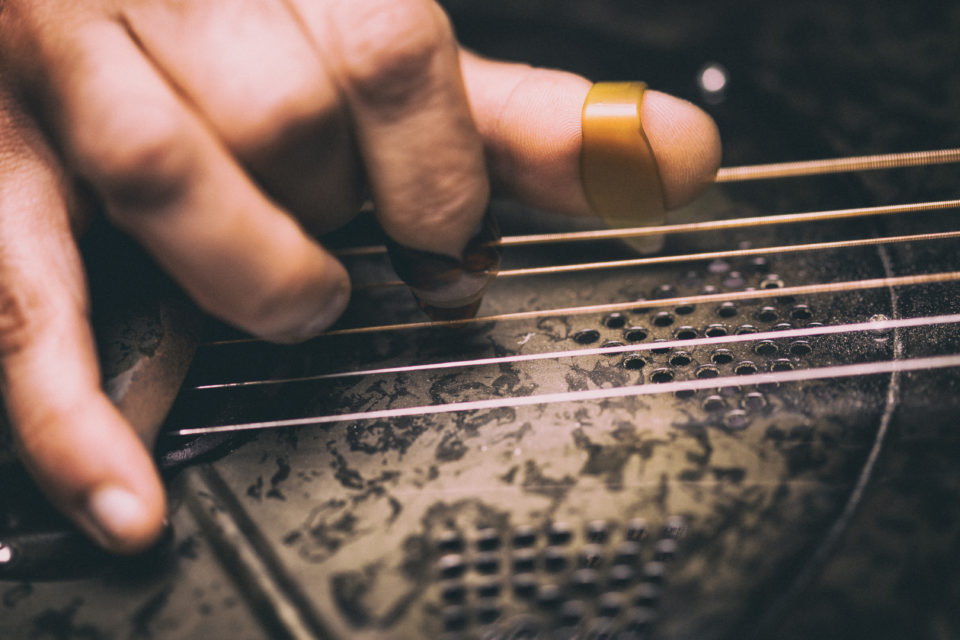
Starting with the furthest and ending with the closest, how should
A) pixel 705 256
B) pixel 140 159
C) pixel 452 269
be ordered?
pixel 705 256, pixel 452 269, pixel 140 159

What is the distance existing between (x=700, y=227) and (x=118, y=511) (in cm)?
53

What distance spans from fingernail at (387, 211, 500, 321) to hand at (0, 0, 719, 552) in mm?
17

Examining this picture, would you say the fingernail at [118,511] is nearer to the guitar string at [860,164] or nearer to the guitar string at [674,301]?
the guitar string at [674,301]

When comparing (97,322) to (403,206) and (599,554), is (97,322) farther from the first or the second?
(599,554)

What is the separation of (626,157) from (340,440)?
1.10 ft

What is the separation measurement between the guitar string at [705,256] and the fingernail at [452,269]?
2.4 inches

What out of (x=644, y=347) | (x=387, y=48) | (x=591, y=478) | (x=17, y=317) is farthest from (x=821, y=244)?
(x=17, y=317)

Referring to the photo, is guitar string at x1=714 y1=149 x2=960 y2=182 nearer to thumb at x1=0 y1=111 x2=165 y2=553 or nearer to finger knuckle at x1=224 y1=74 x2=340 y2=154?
finger knuckle at x1=224 y1=74 x2=340 y2=154

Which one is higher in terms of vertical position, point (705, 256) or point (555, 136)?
point (555, 136)

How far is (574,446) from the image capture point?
0.54 m

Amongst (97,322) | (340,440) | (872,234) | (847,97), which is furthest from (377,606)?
(847,97)

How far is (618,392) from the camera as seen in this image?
57 centimetres

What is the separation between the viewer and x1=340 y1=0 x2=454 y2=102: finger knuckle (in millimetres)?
479

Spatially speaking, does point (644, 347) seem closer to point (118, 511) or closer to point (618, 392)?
point (618, 392)
